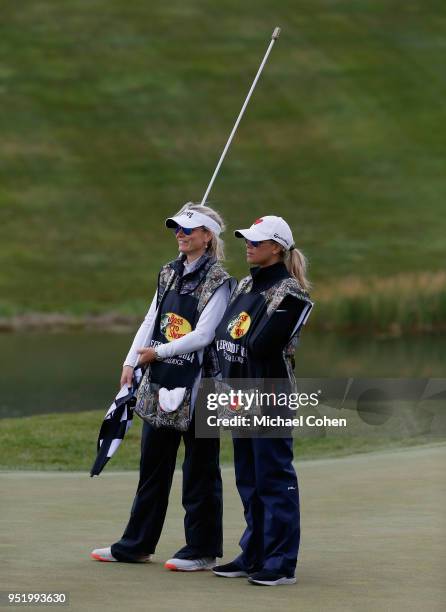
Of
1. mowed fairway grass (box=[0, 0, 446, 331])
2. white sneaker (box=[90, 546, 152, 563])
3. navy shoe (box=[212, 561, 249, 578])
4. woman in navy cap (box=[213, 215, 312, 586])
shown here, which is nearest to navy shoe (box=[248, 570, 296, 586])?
woman in navy cap (box=[213, 215, 312, 586])

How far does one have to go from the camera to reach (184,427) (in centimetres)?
615

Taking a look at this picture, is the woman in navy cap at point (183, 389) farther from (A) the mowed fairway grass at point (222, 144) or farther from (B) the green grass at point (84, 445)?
(A) the mowed fairway grass at point (222, 144)

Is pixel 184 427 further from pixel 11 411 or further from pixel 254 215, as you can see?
pixel 254 215

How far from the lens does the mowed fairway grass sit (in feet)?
112

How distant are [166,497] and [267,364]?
3.14ft

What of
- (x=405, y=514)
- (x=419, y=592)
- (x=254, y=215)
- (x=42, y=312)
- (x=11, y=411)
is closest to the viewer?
(x=419, y=592)

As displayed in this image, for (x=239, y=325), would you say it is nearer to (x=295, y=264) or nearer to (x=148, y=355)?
(x=295, y=264)

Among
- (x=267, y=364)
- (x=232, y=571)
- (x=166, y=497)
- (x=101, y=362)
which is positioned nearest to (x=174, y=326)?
(x=267, y=364)

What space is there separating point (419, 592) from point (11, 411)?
45.0ft

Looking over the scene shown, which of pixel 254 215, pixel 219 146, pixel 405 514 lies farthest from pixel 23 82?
pixel 405 514

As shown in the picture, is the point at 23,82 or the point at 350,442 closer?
the point at 350,442

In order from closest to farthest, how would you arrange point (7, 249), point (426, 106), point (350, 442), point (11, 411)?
point (350, 442), point (11, 411), point (7, 249), point (426, 106)

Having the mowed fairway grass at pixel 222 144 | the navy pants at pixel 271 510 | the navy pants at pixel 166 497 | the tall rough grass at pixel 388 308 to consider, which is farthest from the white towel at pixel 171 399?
the mowed fairway grass at pixel 222 144

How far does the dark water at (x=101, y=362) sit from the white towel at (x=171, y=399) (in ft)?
44.1
